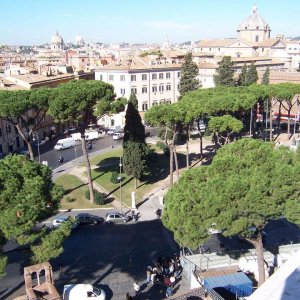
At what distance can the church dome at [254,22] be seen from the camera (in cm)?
13912

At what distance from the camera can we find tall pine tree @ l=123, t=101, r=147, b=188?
39.6 m

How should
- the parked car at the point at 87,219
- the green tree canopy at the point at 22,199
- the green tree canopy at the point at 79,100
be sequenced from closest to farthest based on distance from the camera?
1. the green tree canopy at the point at 22,199
2. the parked car at the point at 87,219
3. the green tree canopy at the point at 79,100

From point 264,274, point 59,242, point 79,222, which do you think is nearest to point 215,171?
point 264,274

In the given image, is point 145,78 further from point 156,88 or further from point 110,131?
point 110,131

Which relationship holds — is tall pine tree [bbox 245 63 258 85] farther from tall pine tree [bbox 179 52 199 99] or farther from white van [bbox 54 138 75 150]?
white van [bbox 54 138 75 150]

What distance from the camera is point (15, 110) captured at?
3597 centimetres

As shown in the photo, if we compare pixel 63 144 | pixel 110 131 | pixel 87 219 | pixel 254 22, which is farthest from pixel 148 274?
pixel 254 22

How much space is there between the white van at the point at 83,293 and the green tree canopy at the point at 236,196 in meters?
5.31

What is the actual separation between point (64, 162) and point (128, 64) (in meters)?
29.7

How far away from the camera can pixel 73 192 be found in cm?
3922

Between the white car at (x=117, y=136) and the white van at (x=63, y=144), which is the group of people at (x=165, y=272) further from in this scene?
the white car at (x=117, y=136)

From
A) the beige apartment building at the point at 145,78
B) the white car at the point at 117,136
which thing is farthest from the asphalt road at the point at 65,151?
the beige apartment building at the point at 145,78

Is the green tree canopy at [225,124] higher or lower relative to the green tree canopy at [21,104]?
lower

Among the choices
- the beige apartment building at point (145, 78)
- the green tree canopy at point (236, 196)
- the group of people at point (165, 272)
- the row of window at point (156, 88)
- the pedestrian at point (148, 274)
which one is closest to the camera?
the green tree canopy at point (236, 196)
